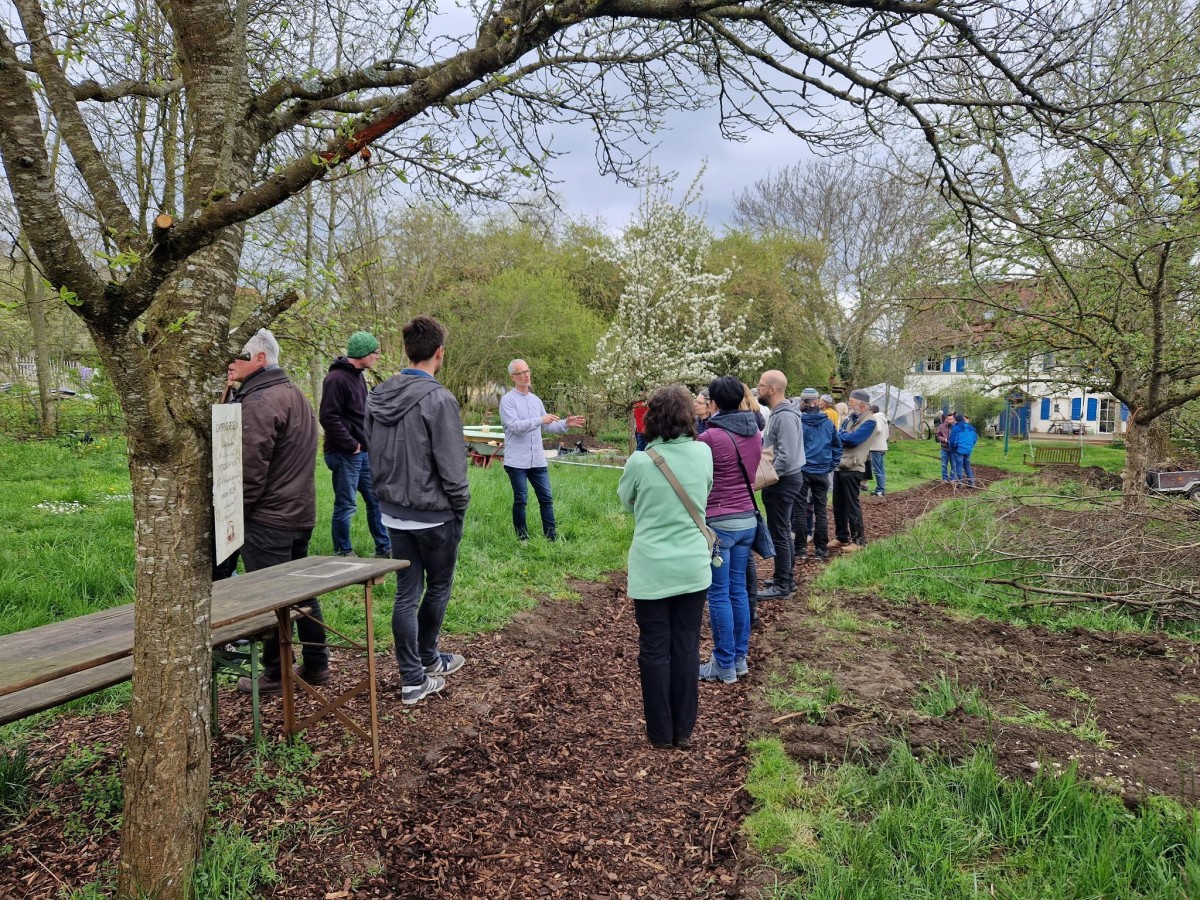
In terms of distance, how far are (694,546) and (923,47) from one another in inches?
118

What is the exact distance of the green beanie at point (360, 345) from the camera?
17.3ft

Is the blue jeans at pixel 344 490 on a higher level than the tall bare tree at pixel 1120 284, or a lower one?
lower

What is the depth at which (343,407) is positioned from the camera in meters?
5.93

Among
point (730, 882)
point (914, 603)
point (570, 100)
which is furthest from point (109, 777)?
point (914, 603)

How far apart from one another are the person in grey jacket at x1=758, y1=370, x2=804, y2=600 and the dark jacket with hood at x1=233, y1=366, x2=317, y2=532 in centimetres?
405

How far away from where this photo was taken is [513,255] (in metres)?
22.2

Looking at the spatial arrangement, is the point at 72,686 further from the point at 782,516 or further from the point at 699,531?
the point at 782,516

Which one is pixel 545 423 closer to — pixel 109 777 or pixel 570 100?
pixel 570 100

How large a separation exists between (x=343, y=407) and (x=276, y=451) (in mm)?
2156

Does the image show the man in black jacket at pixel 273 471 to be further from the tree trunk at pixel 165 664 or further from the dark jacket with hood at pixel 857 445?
the dark jacket with hood at pixel 857 445

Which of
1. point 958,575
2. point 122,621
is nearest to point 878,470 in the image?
point 958,575

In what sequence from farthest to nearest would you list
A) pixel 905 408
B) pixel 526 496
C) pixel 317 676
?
pixel 905 408 → pixel 526 496 → pixel 317 676

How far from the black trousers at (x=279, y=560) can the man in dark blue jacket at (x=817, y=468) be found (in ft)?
17.5

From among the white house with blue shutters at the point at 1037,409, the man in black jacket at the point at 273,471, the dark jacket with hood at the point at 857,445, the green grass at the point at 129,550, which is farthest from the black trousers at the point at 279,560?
the white house with blue shutters at the point at 1037,409
